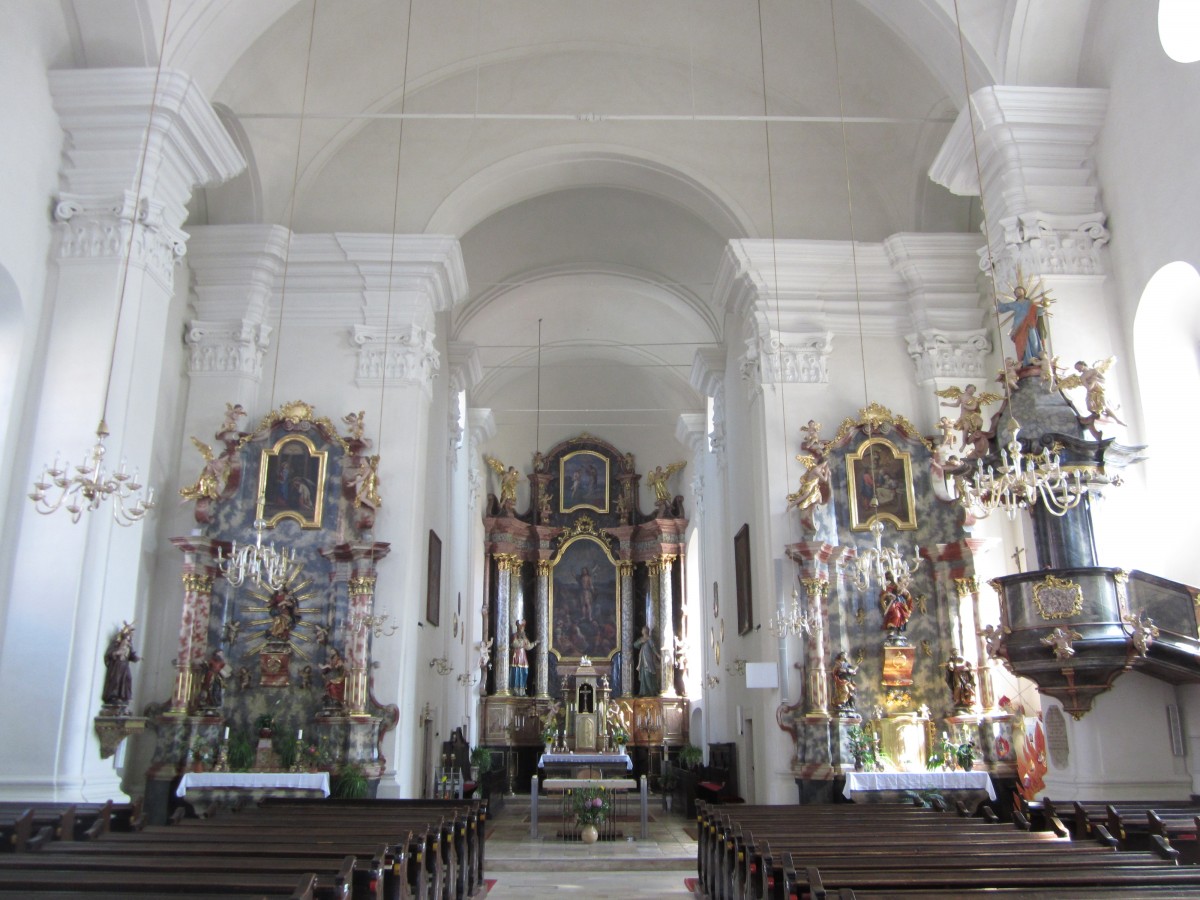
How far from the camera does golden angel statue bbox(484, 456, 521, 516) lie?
76.8 feet

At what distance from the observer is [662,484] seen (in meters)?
23.7

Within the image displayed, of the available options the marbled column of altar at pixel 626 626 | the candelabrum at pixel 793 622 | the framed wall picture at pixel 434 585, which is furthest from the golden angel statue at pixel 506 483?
the candelabrum at pixel 793 622

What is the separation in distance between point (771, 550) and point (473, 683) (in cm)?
926

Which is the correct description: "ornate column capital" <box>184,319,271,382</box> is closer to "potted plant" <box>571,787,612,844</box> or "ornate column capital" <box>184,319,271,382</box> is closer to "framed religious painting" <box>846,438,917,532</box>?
"potted plant" <box>571,787,612,844</box>

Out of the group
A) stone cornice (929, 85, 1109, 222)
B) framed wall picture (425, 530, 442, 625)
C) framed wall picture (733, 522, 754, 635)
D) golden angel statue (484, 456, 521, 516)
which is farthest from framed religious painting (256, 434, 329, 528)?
golden angel statue (484, 456, 521, 516)

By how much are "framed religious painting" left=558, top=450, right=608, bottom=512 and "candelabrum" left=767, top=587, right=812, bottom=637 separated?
1272 centimetres

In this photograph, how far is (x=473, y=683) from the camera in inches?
775

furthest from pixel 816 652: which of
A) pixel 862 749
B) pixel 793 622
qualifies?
pixel 862 749

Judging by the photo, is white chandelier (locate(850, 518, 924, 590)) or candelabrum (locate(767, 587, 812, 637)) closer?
white chandelier (locate(850, 518, 924, 590))

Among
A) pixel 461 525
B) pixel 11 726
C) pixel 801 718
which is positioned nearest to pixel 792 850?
pixel 801 718

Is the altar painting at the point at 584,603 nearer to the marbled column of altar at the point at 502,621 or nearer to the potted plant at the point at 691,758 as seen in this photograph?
the marbled column of altar at the point at 502,621

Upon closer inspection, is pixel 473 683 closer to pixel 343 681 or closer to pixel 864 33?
pixel 343 681

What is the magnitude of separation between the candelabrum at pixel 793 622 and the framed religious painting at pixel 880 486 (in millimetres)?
1220

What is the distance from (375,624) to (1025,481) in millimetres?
7353
